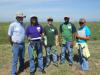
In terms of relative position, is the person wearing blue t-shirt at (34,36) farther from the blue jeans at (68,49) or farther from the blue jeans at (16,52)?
the blue jeans at (68,49)

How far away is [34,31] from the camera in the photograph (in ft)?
36.3

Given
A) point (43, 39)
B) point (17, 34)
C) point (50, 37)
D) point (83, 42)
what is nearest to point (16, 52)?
point (17, 34)

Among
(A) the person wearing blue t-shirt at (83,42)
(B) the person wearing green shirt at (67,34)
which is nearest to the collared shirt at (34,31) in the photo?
(B) the person wearing green shirt at (67,34)

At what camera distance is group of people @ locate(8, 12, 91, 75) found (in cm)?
1091

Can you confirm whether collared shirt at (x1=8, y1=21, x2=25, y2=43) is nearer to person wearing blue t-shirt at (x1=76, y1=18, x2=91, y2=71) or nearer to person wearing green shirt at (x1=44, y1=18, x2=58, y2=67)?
person wearing green shirt at (x1=44, y1=18, x2=58, y2=67)

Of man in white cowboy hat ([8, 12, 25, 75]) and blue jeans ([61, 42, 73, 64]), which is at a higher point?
man in white cowboy hat ([8, 12, 25, 75])

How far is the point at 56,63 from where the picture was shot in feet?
41.0

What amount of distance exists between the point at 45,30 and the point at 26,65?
6.86 ft

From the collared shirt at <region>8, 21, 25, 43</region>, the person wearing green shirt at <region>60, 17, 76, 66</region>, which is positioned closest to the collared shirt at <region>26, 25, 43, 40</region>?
the collared shirt at <region>8, 21, 25, 43</region>

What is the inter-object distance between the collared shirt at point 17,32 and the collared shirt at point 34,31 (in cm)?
25

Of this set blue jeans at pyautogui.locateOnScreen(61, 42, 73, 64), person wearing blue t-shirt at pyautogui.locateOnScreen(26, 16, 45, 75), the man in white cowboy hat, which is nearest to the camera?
the man in white cowboy hat

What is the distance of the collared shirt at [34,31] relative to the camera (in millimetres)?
11039

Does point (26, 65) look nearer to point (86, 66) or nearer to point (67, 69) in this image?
point (67, 69)

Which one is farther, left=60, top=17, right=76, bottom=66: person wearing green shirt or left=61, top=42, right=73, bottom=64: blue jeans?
left=61, top=42, right=73, bottom=64: blue jeans
